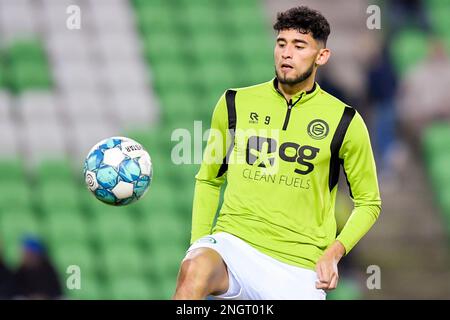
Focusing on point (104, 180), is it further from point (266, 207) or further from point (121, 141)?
point (266, 207)

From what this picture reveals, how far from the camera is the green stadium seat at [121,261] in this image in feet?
30.6

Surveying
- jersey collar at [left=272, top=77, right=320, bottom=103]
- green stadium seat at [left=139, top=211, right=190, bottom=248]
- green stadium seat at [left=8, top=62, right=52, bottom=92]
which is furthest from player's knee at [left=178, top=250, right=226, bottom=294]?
green stadium seat at [left=8, top=62, right=52, bottom=92]

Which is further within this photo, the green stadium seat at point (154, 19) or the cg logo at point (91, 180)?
the green stadium seat at point (154, 19)

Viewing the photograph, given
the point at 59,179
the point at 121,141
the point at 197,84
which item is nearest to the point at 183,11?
the point at 197,84

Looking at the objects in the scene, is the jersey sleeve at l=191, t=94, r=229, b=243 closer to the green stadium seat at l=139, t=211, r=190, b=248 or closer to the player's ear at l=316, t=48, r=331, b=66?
the player's ear at l=316, t=48, r=331, b=66

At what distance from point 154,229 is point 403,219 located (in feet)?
8.74

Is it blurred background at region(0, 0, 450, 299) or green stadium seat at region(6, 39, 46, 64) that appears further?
green stadium seat at region(6, 39, 46, 64)

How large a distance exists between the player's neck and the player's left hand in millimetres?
841

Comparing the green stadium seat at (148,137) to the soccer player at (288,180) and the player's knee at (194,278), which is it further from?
the player's knee at (194,278)

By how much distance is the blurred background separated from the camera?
9398 millimetres

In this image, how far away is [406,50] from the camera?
11062 mm

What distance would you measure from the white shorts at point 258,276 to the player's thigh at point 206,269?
73 mm

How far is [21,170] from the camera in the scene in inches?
384

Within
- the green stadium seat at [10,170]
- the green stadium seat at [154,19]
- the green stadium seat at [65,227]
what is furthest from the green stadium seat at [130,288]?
the green stadium seat at [154,19]
